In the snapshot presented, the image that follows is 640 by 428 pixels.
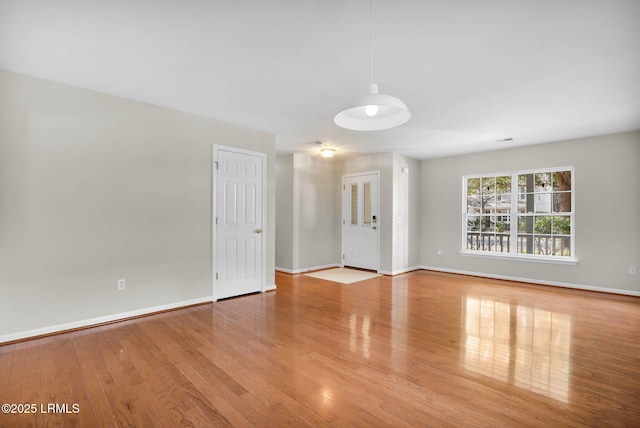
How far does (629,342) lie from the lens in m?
3.07

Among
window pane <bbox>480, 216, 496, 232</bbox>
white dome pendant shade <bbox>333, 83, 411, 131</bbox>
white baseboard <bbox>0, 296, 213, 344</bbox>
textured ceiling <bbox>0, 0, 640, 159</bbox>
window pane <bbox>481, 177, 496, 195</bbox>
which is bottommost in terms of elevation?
white baseboard <bbox>0, 296, 213, 344</bbox>

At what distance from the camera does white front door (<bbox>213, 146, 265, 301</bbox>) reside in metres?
4.43

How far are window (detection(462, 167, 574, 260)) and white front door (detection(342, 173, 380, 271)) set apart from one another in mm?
1880

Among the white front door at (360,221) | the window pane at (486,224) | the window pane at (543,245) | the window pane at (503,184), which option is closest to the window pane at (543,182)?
the window pane at (503,184)

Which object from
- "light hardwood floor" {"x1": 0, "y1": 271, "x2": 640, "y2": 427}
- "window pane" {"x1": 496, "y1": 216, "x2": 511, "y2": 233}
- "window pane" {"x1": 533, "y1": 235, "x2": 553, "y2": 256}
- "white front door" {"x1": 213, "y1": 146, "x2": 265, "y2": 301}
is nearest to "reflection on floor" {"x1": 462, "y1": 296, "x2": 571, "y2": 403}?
"light hardwood floor" {"x1": 0, "y1": 271, "x2": 640, "y2": 427}

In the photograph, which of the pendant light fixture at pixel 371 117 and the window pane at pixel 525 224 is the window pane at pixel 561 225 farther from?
the pendant light fixture at pixel 371 117

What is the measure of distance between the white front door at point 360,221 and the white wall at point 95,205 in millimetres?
3552

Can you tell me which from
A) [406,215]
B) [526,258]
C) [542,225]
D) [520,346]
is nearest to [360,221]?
[406,215]

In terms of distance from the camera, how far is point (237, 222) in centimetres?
464

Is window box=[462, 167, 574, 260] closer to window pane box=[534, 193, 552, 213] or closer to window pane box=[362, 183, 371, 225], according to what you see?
window pane box=[534, 193, 552, 213]

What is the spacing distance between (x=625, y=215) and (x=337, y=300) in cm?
467

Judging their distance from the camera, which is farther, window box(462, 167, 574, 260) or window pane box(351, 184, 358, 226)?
window pane box(351, 184, 358, 226)

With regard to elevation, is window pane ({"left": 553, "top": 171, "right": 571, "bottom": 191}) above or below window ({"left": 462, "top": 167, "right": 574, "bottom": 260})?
above

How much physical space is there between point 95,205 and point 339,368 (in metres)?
3.03
